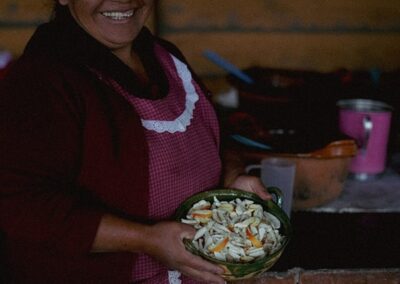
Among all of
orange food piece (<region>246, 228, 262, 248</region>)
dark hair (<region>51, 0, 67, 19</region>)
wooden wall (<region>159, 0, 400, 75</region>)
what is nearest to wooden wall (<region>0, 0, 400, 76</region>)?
wooden wall (<region>159, 0, 400, 75</region>)

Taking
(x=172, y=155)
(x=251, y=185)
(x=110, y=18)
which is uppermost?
(x=110, y=18)

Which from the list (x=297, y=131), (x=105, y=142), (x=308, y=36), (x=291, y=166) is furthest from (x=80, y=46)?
(x=308, y=36)

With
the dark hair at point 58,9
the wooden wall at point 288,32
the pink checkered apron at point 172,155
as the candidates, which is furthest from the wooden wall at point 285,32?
the dark hair at point 58,9

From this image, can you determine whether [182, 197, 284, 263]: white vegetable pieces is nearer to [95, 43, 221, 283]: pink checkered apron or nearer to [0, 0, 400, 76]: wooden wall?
[95, 43, 221, 283]: pink checkered apron

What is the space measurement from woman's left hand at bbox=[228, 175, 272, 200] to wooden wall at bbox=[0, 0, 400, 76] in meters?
1.39

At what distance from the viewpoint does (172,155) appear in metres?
1.65

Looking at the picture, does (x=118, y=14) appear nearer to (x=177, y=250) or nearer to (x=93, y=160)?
(x=93, y=160)

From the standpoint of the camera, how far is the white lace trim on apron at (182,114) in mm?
1643

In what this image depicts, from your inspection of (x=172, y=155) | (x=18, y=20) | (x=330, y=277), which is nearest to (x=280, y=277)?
(x=330, y=277)

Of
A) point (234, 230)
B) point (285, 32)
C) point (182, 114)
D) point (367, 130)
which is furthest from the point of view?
point (285, 32)

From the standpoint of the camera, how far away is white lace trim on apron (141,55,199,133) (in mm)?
1643

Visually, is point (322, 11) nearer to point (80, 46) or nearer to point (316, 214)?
point (316, 214)

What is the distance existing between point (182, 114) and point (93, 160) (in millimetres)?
405

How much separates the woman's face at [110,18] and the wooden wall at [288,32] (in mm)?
1380
